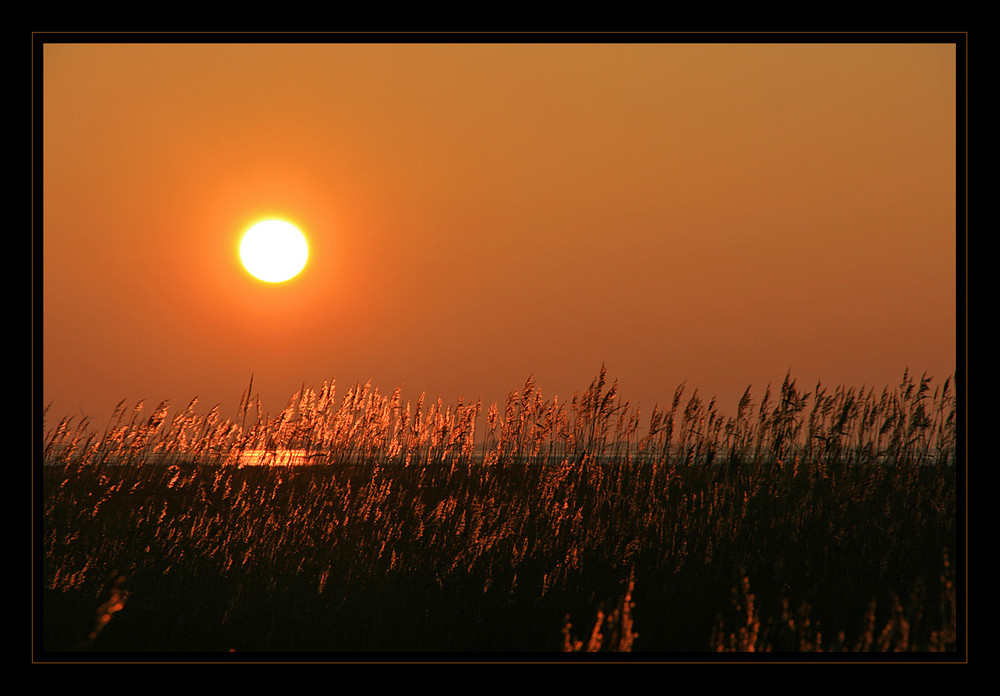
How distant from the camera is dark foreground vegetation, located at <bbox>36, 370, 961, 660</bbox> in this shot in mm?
6469

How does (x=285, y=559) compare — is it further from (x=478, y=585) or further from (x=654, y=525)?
(x=654, y=525)

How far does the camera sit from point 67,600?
22.7 feet

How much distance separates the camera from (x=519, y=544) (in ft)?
27.4

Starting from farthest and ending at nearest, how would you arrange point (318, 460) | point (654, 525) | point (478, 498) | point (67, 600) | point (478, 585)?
point (318, 460)
point (478, 498)
point (654, 525)
point (478, 585)
point (67, 600)

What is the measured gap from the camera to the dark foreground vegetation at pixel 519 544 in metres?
6.47

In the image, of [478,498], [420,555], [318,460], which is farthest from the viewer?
[318,460]

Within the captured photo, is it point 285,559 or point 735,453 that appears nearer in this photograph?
point 285,559
